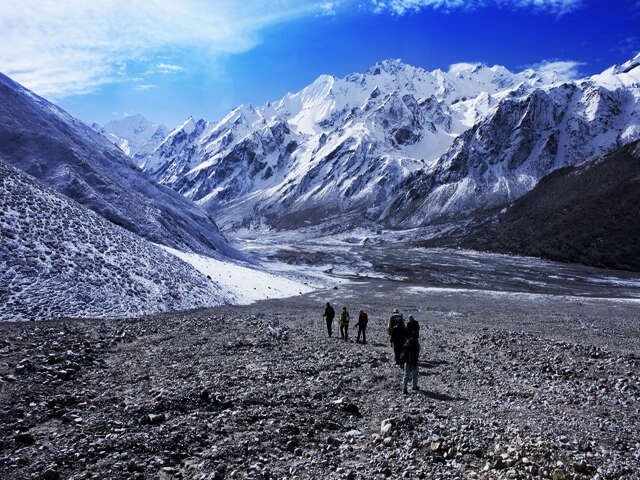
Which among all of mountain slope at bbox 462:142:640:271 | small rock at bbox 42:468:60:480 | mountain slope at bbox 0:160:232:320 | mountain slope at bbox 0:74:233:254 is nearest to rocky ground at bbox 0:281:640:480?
small rock at bbox 42:468:60:480

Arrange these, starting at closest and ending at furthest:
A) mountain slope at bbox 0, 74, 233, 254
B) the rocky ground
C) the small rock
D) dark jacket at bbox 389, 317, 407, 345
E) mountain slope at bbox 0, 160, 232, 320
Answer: the small rock → the rocky ground → dark jacket at bbox 389, 317, 407, 345 → mountain slope at bbox 0, 160, 232, 320 → mountain slope at bbox 0, 74, 233, 254

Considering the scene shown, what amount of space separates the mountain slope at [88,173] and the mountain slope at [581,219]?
104772 millimetres

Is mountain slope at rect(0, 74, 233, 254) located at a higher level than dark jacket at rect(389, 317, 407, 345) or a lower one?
higher

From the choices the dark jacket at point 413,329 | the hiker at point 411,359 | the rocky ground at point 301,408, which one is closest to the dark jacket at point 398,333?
the rocky ground at point 301,408

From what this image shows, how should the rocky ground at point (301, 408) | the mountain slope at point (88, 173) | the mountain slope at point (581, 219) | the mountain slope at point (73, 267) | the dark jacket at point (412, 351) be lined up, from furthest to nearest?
1. the mountain slope at point (581, 219)
2. the mountain slope at point (88, 173)
3. the mountain slope at point (73, 267)
4. the dark jacket at point (412, 351)
5. the rocky ground at point (301, 408)

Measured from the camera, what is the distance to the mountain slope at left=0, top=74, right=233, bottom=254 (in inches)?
2601

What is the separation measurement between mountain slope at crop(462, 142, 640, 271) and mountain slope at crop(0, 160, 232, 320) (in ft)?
397

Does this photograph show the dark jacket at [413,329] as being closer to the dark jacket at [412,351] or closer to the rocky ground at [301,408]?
the dark jacket at [412,351]

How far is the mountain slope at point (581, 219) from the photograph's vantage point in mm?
125438

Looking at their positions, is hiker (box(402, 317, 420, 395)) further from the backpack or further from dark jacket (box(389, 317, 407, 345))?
dark jacket (box(389, 317, 407, 345))

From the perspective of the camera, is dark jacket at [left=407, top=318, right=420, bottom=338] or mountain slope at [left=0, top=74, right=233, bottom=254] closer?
dark jacket at [left=407, top=318, right=420, bottom=338]

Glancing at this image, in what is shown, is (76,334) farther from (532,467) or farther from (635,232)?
(635,232)

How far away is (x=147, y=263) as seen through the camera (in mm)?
40344

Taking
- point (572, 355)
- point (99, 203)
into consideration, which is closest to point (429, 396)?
point (572, 355)
